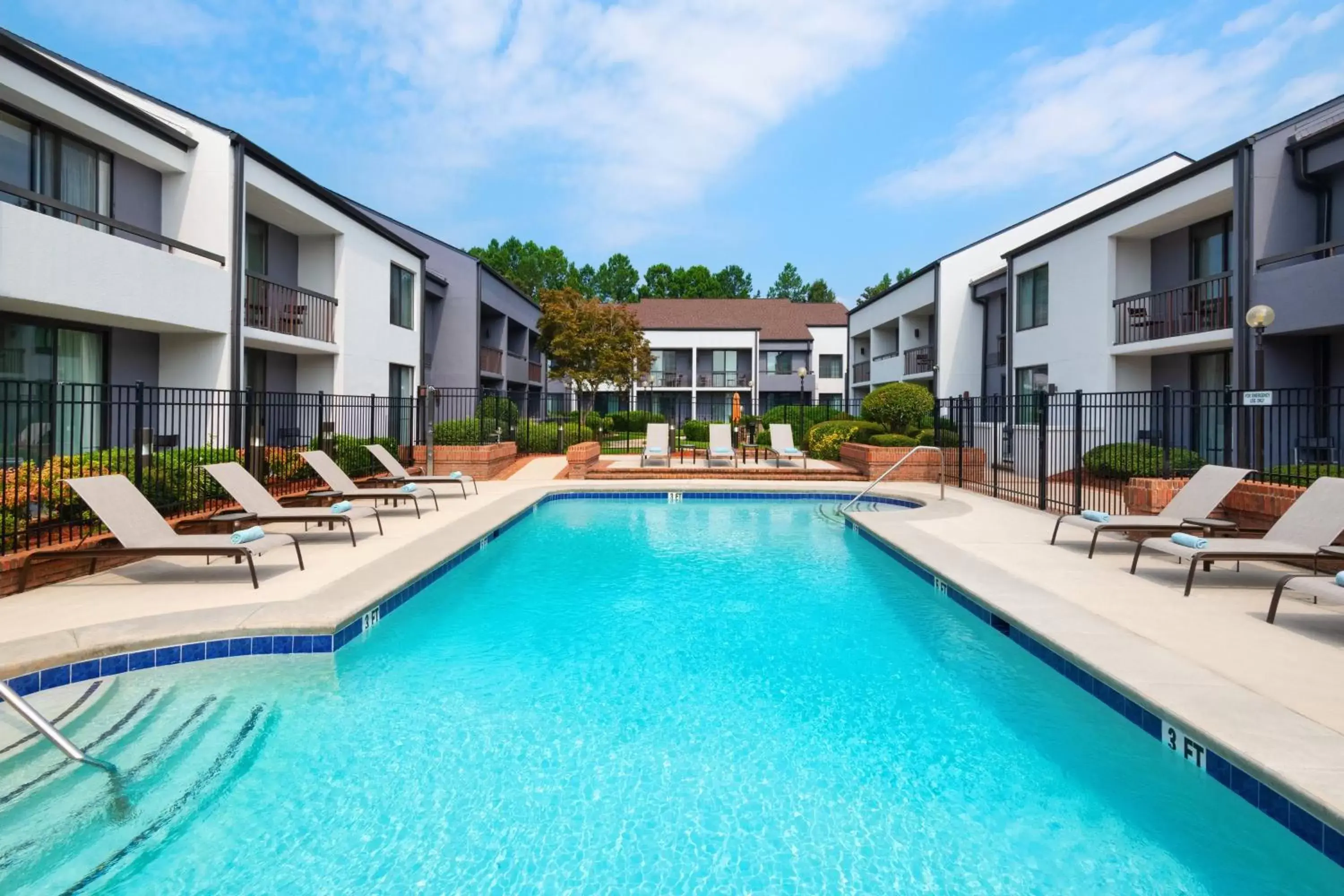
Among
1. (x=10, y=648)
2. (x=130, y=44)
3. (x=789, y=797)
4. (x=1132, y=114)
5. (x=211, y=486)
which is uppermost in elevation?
(x=130, y=44)

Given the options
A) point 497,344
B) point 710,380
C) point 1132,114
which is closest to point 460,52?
point 1132,114

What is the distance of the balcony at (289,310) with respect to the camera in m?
15.1

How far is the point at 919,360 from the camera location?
28.4 meters

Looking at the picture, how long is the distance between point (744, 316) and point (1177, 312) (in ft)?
115

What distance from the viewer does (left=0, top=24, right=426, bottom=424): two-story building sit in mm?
10023

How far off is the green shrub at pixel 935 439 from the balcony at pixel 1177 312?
Answer: 4245 mm

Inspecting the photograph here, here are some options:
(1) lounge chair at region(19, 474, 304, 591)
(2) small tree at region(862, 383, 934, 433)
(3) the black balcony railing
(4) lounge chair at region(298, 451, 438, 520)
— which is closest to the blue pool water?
(1) lounge chair at region(19, 474, 304, 591)

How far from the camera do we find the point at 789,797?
3.64 m

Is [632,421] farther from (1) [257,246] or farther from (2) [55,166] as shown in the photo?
(2) [55,166]

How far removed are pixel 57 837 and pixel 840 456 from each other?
18.7m

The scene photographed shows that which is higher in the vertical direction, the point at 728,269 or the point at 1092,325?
the point at 728,269

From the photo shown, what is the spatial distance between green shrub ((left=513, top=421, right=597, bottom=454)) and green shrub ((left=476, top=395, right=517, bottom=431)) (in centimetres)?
48

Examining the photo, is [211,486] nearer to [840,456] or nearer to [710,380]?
[840,456]

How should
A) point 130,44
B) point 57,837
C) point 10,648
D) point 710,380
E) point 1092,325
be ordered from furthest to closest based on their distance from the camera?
point 710,380 < point 1092,325 < point 130,44 < point 10,648 < point 57,837
